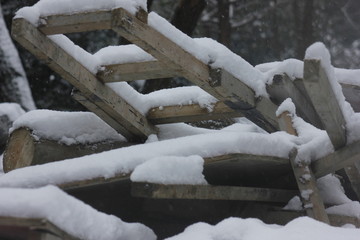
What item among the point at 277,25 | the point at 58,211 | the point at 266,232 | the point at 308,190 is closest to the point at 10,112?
the point at 308,190

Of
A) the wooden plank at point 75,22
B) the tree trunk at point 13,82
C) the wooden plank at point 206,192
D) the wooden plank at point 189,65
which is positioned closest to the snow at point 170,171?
the wooden plank at point 206,192

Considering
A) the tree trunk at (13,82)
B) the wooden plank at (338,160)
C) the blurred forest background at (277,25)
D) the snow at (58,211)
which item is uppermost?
the blurred forest background at (277,25)

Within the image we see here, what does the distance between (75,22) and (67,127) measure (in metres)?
1.26

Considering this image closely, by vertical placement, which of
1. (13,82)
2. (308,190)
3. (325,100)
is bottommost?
(308,190)

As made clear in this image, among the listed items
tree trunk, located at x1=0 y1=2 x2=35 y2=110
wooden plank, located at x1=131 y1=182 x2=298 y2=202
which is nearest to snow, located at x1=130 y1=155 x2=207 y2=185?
wooden plank, located at x1=131 y1=182 x2=298 y2=202

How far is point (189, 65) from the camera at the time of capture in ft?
9.53

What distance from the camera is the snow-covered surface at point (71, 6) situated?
263 centimetres

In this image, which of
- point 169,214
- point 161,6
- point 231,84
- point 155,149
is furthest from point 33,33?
point 161,6

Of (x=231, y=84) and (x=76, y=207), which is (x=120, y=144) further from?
(x=76, y=207)

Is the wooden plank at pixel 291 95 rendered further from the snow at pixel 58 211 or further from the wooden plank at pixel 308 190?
the snow at pixel 58 211

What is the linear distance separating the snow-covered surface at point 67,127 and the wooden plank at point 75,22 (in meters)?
0.99

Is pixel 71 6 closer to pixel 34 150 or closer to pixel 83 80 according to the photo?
pixel 83 80

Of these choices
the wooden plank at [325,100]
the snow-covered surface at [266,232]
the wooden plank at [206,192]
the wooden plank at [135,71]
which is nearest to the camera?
the snow-covered surface at [266,232]

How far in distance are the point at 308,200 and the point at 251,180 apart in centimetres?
65
